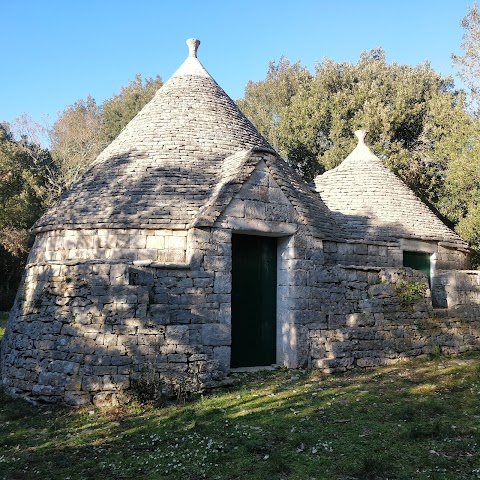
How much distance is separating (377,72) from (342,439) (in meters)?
24.4

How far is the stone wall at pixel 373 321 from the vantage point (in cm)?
876

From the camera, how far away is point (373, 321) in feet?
30.0

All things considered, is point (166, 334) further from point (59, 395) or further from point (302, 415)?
point (302, 415)

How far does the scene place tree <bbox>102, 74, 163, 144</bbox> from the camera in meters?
33.2

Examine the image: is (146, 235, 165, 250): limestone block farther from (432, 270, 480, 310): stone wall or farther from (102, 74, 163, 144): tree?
(102, 74, 163, 144): tree

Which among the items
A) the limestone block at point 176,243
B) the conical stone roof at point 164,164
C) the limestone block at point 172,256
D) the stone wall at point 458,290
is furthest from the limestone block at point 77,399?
the stone wall at point 458,290

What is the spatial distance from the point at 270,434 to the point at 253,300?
3.56m

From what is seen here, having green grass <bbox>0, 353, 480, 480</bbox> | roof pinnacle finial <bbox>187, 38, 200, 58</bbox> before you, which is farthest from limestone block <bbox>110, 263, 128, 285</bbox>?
roof pinnacle finial <bbox>187, 38, 200, 58</bbox>

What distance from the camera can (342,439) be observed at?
533 cm

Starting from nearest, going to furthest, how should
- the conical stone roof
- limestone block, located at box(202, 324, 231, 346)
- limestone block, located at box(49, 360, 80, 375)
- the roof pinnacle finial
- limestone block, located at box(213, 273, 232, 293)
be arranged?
limestone block, located at box(49, 360, 80, 375), limestone block, located at box(202, 324, 231, 346), limestone block, located at box(213, 273, 232, 293), the conical stone roof, the roof pinnacle finial

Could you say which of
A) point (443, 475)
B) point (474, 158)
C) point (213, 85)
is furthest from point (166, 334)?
point (474, 158)

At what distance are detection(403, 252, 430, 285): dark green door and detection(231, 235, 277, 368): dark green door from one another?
4733mm

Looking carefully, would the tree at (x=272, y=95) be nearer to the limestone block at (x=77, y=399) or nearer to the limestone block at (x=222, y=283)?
the limestone block at (x=222, y=283)

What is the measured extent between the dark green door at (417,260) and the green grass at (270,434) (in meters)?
4.79
